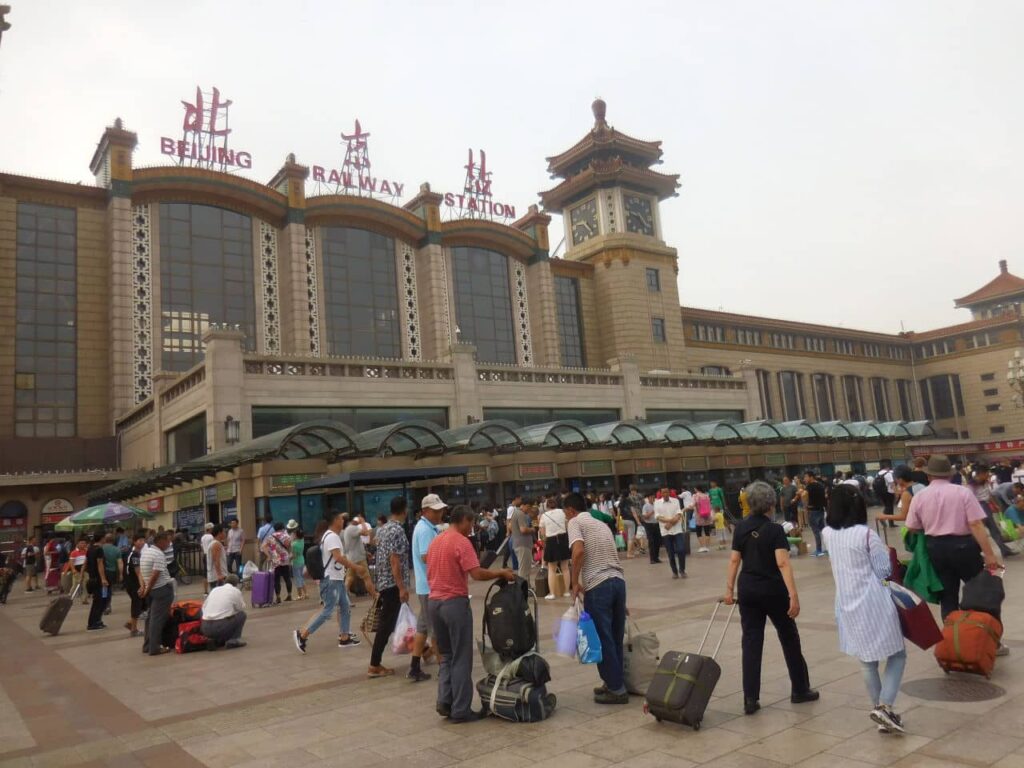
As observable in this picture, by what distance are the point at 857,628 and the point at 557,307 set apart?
43566mm

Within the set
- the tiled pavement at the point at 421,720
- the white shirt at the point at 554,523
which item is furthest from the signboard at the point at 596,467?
the tiled pavement at the point at 421,720

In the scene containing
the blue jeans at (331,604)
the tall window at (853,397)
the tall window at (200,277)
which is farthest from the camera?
the tall window at (853,397)

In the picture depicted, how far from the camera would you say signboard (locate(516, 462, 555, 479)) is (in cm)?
2758

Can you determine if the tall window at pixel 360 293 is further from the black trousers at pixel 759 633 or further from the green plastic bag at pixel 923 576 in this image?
the black trousers at pixel 759 633

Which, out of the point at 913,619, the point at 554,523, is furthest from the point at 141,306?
the point at 913,619

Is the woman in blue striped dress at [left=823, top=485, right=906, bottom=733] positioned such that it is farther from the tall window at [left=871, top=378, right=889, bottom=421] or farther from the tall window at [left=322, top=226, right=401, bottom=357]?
the tall window at [left=871, top=378, right=889, bottom=421]

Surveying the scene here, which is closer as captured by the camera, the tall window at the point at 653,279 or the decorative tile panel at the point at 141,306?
the decorative tile panel at the point at 141,306

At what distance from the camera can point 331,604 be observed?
10.2m

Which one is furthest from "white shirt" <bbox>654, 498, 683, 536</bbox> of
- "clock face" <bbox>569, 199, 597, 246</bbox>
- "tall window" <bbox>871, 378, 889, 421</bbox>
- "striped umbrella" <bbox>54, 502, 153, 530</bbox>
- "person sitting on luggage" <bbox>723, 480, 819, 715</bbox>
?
"tall window" <bbox>871, 378, 889, 421</bbox>

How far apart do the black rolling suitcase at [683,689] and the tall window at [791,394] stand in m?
58.0

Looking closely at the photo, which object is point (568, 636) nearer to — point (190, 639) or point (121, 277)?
point (190, 639)

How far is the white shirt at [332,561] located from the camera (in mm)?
10164

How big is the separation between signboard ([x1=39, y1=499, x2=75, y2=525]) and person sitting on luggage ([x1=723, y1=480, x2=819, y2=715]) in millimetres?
33738

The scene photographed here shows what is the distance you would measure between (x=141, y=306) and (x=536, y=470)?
1996 centimetres
